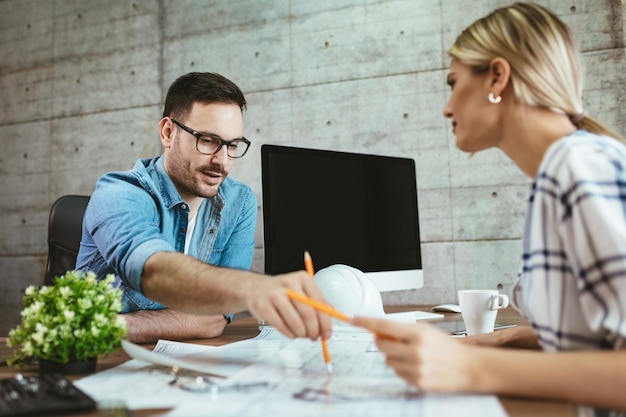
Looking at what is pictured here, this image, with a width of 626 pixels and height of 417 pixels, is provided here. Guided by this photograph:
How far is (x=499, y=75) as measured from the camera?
842mm

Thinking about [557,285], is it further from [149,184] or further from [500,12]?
[149,184]

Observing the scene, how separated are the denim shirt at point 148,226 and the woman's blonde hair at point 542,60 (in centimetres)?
73

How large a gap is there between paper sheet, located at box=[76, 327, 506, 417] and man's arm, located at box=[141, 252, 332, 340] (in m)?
0.08

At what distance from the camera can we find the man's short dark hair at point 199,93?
5.47 ft

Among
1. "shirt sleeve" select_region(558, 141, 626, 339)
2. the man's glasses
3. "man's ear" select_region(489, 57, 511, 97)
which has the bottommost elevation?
"shirt sleeve" select_region(558, 141, 626, 339)

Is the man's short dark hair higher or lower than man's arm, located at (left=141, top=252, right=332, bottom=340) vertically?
higher

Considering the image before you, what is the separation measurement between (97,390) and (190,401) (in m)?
0.16

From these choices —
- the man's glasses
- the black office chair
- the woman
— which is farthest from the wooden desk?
the black office chair

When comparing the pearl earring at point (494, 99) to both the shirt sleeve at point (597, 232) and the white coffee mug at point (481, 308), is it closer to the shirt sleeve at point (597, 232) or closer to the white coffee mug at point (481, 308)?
the shirt sleeve at point (597, 232)

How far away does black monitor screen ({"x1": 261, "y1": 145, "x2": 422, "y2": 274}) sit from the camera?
4.78 feet

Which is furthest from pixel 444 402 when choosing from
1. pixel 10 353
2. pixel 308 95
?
pixel 308 95

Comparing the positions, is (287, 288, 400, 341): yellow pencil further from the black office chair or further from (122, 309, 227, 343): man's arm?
the black office chair

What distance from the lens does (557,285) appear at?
66 cm

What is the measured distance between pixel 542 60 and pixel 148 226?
0.88 meters
